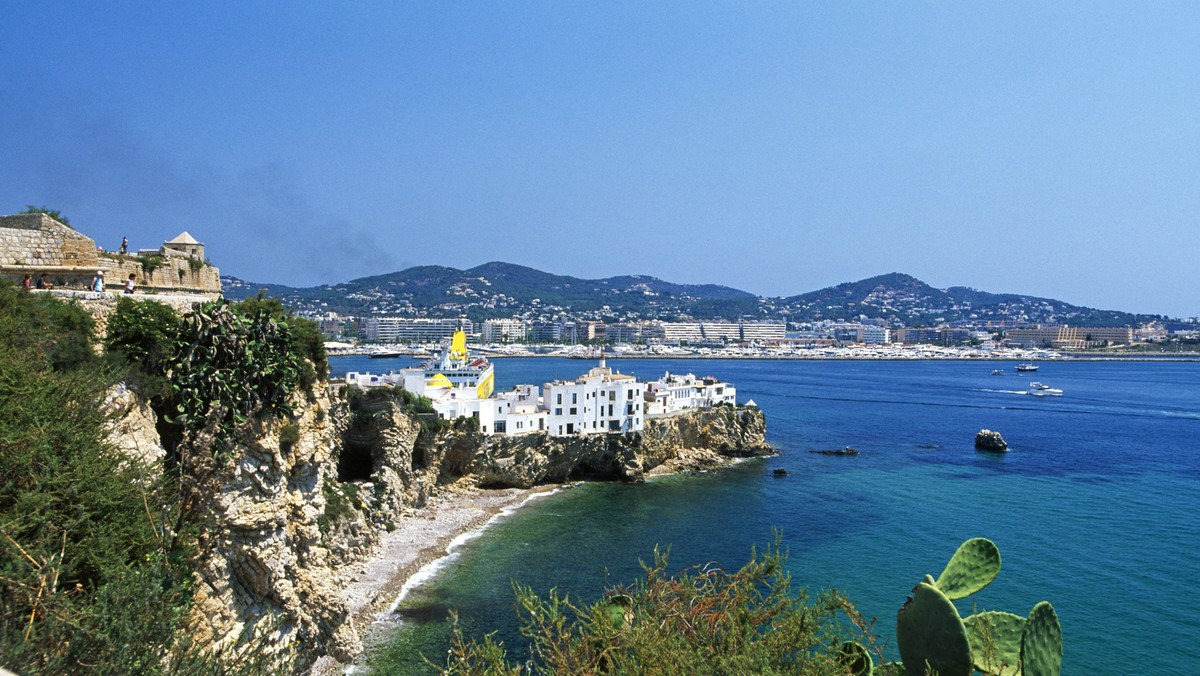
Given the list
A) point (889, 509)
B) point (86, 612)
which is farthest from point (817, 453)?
point (86, 612)

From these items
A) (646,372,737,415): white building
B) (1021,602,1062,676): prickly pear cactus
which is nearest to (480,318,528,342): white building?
(646,372,737,415): white building

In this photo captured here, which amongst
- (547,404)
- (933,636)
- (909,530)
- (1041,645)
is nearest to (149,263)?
(933,636)

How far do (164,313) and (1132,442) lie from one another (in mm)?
65439

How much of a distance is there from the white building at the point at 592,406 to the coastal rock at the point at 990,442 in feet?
92.5

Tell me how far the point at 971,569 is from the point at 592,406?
3367 centimetres

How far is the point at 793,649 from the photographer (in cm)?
732

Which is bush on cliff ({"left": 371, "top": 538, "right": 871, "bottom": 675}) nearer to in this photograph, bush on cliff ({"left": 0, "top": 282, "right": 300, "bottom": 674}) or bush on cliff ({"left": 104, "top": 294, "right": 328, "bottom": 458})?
bush on cliff ({"left": 0, "top": 282, "right": 300, "bottom": 674})

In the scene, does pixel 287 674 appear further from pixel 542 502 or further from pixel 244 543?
pixel 542 502

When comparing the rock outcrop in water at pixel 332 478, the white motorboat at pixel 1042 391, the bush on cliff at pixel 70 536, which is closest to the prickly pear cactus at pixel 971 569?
the rock outcrop in water at pixel 332 478

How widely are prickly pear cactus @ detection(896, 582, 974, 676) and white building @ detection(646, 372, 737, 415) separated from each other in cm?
3880

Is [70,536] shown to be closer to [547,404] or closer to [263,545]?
[263,545]

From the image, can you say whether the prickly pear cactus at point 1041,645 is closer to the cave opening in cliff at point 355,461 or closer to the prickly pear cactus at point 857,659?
the prickly pear cactus at point 857,659

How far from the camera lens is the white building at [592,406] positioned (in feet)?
131

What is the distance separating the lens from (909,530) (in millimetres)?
31047
